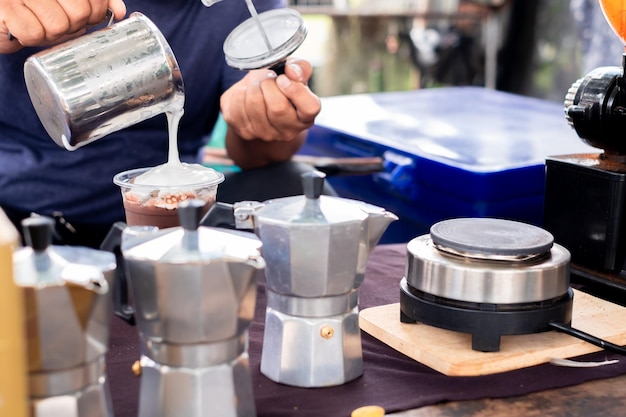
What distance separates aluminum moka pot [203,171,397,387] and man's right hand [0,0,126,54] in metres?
0.44

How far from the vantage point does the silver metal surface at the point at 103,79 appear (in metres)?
0.96

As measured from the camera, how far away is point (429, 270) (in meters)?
0.97

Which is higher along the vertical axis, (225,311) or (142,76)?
(142,76)

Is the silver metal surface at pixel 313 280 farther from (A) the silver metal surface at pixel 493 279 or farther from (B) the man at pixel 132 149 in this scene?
(B) the man at pixel 132 149

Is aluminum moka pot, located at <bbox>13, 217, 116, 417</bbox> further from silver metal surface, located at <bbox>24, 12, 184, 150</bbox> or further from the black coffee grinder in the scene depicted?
the black coffee grinder

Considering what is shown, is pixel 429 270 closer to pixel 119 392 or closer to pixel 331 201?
pixel 331 201

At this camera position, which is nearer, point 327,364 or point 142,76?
point 327,364

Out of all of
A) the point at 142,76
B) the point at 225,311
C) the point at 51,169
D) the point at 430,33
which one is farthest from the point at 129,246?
the point at 430,33

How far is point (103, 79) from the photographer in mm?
966

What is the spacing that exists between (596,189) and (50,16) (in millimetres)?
845

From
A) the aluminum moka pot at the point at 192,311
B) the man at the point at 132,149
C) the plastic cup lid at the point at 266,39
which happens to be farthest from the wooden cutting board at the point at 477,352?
the man at the point at 132,149

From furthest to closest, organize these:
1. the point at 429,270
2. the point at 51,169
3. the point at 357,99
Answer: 1. the point at 357,99
2. the point at 51,169
3. the point at 429,270

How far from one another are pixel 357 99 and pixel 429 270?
161 cm

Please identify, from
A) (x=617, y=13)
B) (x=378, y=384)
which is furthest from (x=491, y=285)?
(x=617, y=13)
